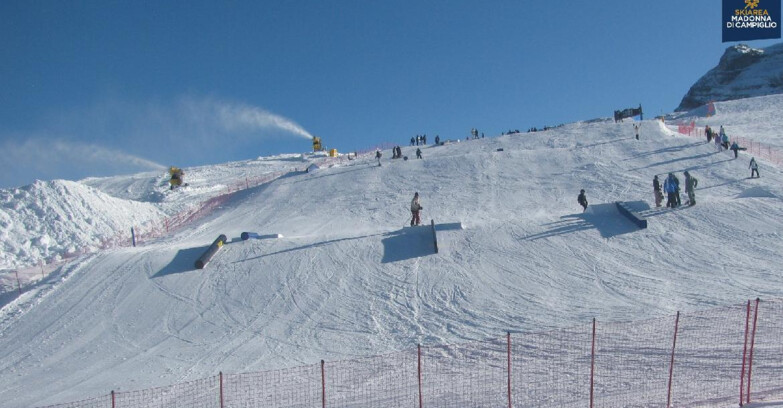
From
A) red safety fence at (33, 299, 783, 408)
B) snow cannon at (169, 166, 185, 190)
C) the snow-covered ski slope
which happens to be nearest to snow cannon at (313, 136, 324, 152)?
snow cannon at (169, 166, 185, 190)

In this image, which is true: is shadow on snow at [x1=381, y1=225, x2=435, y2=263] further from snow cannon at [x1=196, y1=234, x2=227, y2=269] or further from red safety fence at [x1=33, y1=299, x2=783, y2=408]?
red safety fence at [x1=33, y1=299, x2=783, y2=408]

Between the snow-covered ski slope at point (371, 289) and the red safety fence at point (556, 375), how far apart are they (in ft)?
2.99

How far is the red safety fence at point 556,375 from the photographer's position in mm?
9305

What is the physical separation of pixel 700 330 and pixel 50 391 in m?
12.7

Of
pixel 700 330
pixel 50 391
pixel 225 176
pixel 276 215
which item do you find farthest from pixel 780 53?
pixel 50 391

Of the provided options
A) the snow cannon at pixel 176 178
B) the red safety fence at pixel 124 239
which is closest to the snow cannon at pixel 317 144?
the snow cannon at pixel 176 178

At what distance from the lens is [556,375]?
10391mm

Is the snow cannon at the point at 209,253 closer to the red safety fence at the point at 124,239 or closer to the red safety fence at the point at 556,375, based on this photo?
the red safety fence at the point at 124,239

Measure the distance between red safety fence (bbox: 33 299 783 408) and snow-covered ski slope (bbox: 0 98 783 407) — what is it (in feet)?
2.99

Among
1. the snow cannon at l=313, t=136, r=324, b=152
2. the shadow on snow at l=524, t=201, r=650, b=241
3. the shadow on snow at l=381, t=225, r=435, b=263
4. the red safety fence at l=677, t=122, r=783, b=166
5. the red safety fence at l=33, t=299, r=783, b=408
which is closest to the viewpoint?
the red safety fence at l=33, t=299, r=783, b=408

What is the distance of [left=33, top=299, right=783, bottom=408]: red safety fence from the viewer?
30.5 feet

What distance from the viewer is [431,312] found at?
14.4 metres

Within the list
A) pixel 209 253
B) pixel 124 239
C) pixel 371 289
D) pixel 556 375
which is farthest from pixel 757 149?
pixel 124 239

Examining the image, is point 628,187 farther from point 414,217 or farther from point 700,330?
point 700,330
